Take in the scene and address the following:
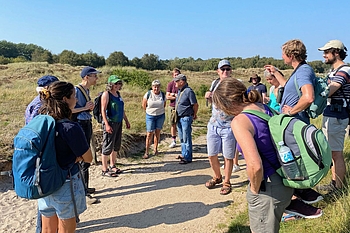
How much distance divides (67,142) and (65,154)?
0.16 meters

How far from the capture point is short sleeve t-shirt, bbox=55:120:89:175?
7.92 ft

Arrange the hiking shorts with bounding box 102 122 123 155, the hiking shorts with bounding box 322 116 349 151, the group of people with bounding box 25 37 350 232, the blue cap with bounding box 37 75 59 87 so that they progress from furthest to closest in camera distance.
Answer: the hiking shorts with bounding box 102 122 123 155 → the hiking shorts with bounding box 322 116 349 151 → the blue cap with bounding box 37 75 59 87 → the group of people with bounding box 25 37 350 232

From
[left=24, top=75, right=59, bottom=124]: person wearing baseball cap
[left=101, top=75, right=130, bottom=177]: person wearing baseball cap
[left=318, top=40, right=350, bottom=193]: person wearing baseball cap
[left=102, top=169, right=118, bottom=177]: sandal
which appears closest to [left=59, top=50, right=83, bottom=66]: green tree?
[left=102, top=169, right=118, bottom=177]: sandal

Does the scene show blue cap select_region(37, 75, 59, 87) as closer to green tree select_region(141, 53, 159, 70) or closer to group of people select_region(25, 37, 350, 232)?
group of people select_region(25, 37, 350, 232)

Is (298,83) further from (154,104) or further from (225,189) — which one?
(154,104)

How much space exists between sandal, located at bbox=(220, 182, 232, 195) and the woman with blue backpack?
2.61m

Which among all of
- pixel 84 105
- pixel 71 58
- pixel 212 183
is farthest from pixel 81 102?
pixel 71 58

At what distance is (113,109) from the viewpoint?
532 cm

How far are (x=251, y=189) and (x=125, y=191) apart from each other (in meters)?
3.32

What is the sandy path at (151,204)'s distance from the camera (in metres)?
3.93

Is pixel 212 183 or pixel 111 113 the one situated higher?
pixel 111 113

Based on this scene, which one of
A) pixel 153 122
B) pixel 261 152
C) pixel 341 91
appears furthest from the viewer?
pixel 153 122

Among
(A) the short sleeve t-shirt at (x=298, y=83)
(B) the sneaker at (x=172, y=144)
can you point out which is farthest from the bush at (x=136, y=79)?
(A) the short sleeve t-shirt at (x=298, y=83)

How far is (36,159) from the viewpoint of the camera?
2330mm
